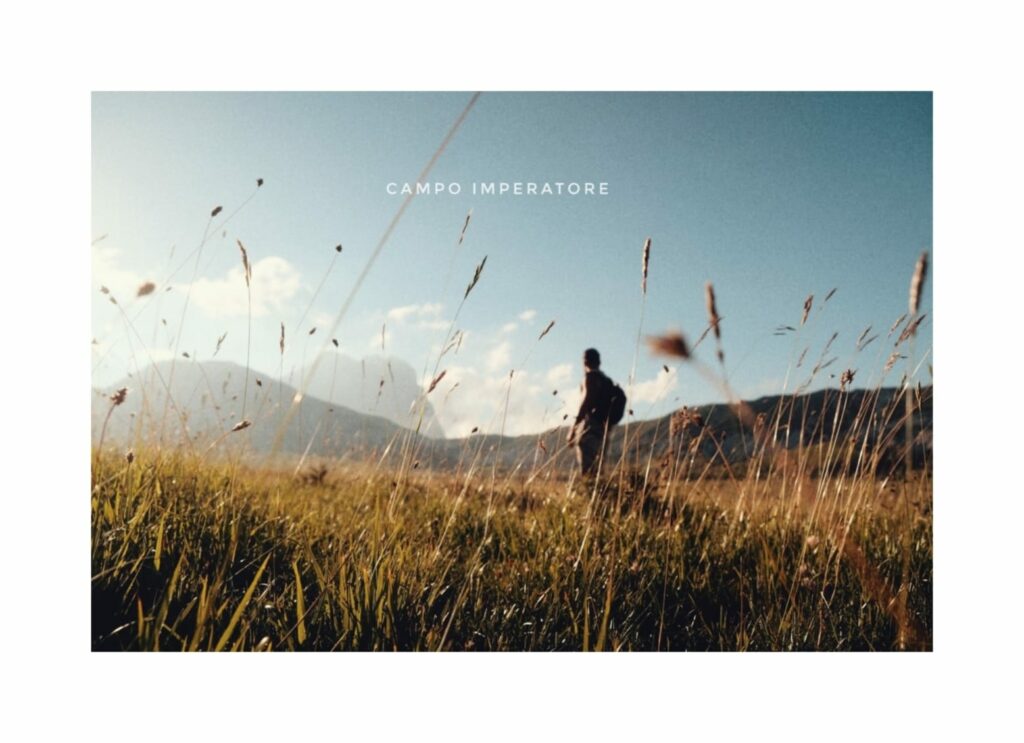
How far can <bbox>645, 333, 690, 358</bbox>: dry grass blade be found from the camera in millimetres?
810

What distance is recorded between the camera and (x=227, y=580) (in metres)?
1.54

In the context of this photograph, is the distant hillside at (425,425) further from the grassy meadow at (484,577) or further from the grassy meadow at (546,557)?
the grassy meadow at (484,577)

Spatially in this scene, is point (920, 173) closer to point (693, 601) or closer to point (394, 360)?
point (693, 601)

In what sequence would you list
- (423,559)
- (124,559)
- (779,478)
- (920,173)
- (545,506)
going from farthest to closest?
(545,506)
(779,478)
(920,173)
(423,559)
(124,559)

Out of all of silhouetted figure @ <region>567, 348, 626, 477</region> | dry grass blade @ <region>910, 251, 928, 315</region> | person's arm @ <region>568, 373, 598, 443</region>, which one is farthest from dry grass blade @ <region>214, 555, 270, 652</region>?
person's arm @ <region>568, 373, 598, 443</region>

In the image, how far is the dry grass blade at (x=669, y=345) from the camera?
810mm

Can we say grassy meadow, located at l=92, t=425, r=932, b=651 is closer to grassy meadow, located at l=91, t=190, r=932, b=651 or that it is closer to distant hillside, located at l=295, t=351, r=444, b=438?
grassy meadow, located at l=91, t=190, r=932, b=651

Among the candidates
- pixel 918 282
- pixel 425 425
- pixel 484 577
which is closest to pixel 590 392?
pixel 425 425

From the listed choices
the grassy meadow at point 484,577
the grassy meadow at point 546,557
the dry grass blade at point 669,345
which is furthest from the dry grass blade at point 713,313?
the grassy meadow at point 484,577

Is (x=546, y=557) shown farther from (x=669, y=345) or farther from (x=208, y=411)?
(x=208, y=411)

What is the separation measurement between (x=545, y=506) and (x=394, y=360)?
98 centimetres

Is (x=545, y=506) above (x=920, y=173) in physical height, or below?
below
